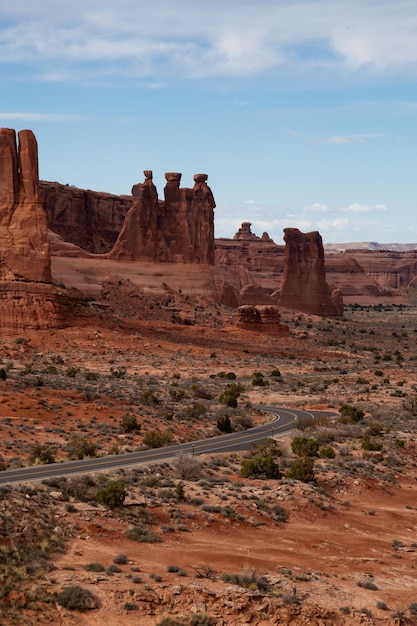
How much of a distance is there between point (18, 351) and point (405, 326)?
98.7 m

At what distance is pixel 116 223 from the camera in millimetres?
142000

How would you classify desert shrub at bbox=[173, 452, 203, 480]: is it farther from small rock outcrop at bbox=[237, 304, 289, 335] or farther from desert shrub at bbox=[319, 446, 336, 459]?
small rock outcrop at bbox=[237, 304, 289, 335]

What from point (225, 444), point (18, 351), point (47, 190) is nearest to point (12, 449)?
point (225, 444)

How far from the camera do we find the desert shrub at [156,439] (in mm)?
41062

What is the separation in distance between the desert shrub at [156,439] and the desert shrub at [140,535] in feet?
46.5

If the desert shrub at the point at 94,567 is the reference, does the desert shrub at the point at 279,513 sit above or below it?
below

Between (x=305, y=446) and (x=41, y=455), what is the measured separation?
11.9m

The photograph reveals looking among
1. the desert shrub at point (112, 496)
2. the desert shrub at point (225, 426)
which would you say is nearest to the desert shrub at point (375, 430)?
the desert shrub at point (225, 426)

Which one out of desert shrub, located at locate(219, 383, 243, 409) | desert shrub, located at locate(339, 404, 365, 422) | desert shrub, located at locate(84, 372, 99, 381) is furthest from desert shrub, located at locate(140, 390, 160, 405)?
desert shrub, located at locate(339, 404, 365, 422)

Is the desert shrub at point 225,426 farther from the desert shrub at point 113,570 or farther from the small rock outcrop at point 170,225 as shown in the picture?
the small rock outcrop at point 170,225

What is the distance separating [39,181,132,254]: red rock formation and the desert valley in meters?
21.7

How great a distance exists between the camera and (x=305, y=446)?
1634 inches

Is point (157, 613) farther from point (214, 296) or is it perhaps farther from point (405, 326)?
point (405, 326)

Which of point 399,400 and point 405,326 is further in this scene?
point 405,326
